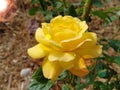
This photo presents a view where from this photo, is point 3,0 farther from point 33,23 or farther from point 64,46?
point 64,46

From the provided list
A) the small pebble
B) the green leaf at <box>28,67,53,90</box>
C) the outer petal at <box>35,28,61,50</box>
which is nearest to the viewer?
the outer petal at <box>35,28,61,50</box>

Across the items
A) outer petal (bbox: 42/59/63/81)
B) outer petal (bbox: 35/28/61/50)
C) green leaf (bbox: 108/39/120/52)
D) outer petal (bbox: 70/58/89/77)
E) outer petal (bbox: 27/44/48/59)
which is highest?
outer petal (bbox: 35/28/61/50)

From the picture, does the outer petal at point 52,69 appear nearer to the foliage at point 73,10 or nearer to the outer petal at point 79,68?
the outer petal at point 79,68

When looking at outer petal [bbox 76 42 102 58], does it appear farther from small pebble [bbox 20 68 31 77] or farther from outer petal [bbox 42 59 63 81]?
small pebble [bbox 20 68 31 77]

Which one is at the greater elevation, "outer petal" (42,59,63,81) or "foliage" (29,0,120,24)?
"outer petal" (42,59,63,81)

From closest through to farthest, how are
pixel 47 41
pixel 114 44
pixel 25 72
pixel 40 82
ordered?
pixel 47 41 < pixel 40 82 < pixel 114 44 < pixel 25 72

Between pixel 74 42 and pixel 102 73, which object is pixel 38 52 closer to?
pixel 74 42

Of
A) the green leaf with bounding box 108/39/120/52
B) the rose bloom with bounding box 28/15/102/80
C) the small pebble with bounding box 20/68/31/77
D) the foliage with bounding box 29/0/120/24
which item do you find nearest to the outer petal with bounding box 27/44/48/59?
the rose bloom with bounding box 28/15/102/80

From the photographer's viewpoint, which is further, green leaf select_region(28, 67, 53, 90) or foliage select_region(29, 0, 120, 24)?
foliage select_region(29, 0, 120, 24)

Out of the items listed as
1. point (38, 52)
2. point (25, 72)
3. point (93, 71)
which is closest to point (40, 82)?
point (38, 52)
